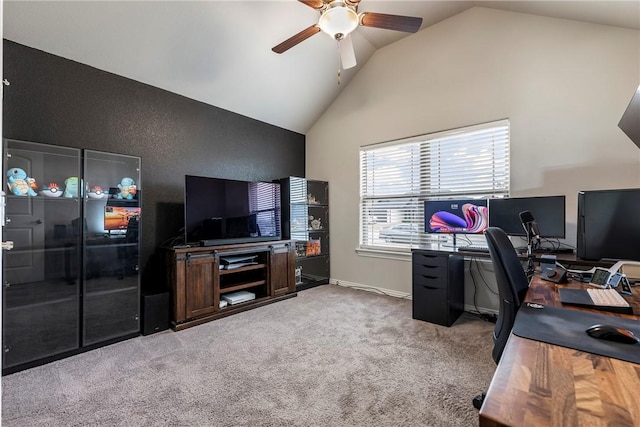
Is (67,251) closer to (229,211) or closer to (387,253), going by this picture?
(229,211)

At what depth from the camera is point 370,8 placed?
126 inches

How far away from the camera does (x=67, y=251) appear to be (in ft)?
7.98

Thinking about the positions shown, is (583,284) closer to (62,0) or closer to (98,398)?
(98,398)

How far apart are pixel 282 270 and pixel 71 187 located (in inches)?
92.0

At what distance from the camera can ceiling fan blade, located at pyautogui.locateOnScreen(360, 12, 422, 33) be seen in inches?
91.0

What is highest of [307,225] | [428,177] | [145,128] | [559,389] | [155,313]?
[145,128]

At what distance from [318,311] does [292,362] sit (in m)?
1.16

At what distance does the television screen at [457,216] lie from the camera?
310 centimetres

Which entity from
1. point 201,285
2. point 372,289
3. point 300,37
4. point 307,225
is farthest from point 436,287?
point 300,37

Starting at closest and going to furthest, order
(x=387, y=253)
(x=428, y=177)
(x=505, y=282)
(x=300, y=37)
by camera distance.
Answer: (x=505, y=282), (x=300, y=37), (x=428, y=177), (x=387, y=253)

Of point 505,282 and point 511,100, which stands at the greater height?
point 511,100

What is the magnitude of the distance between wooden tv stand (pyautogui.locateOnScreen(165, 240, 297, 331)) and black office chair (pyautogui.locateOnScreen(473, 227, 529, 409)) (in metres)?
2.53

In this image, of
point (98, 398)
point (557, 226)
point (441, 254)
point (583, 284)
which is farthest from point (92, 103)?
point (557, 226)

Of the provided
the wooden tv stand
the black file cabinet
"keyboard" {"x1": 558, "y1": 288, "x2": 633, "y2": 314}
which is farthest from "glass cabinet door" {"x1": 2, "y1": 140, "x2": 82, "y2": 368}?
"keyboard" {"x1": 558, "y1": 288, "x2": 633, "y2": 314}
